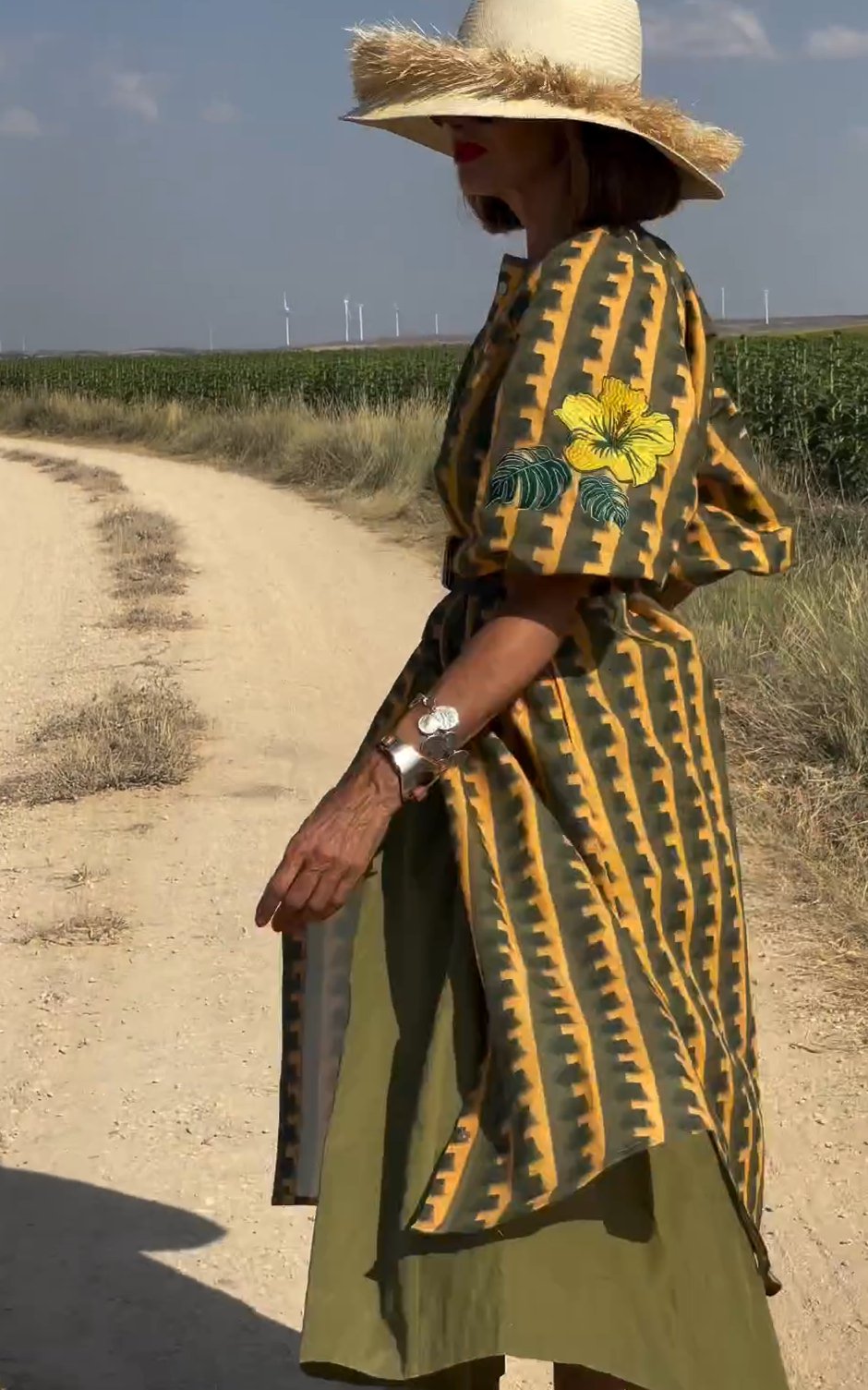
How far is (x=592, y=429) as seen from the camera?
1803mm

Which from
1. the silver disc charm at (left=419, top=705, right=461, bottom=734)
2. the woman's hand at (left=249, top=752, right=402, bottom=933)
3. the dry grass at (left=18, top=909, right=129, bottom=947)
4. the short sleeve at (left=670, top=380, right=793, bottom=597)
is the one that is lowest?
the dry grass at (left=18, top=909, right=129, bottom=947)

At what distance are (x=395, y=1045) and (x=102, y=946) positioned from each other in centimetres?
298

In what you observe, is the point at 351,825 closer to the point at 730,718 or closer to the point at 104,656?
the point at 730,718

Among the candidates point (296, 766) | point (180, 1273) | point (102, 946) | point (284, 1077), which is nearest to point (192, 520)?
point (296, 766)

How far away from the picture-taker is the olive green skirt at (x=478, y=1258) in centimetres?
186

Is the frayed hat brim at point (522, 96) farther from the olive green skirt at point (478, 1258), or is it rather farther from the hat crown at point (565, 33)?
the olive green skirt at point (478, 1258)

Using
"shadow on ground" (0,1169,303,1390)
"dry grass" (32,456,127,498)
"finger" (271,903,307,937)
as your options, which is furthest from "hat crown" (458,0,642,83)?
"dry grass" (32,456,127,498)

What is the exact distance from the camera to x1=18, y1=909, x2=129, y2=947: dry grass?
191 inches

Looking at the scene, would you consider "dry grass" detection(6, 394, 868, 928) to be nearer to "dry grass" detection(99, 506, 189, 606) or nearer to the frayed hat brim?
"dry grass" detection(99, 506, 189, 606)

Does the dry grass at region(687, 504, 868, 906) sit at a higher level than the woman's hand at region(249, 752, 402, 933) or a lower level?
lower

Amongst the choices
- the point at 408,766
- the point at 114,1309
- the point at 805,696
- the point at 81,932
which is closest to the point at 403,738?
the point at 408,766

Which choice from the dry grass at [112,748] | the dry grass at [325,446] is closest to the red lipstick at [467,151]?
the dry grass at [112,748]

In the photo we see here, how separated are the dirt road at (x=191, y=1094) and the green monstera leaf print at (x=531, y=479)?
1.71 m

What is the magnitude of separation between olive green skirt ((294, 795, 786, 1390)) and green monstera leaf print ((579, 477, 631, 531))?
0.39 metres
